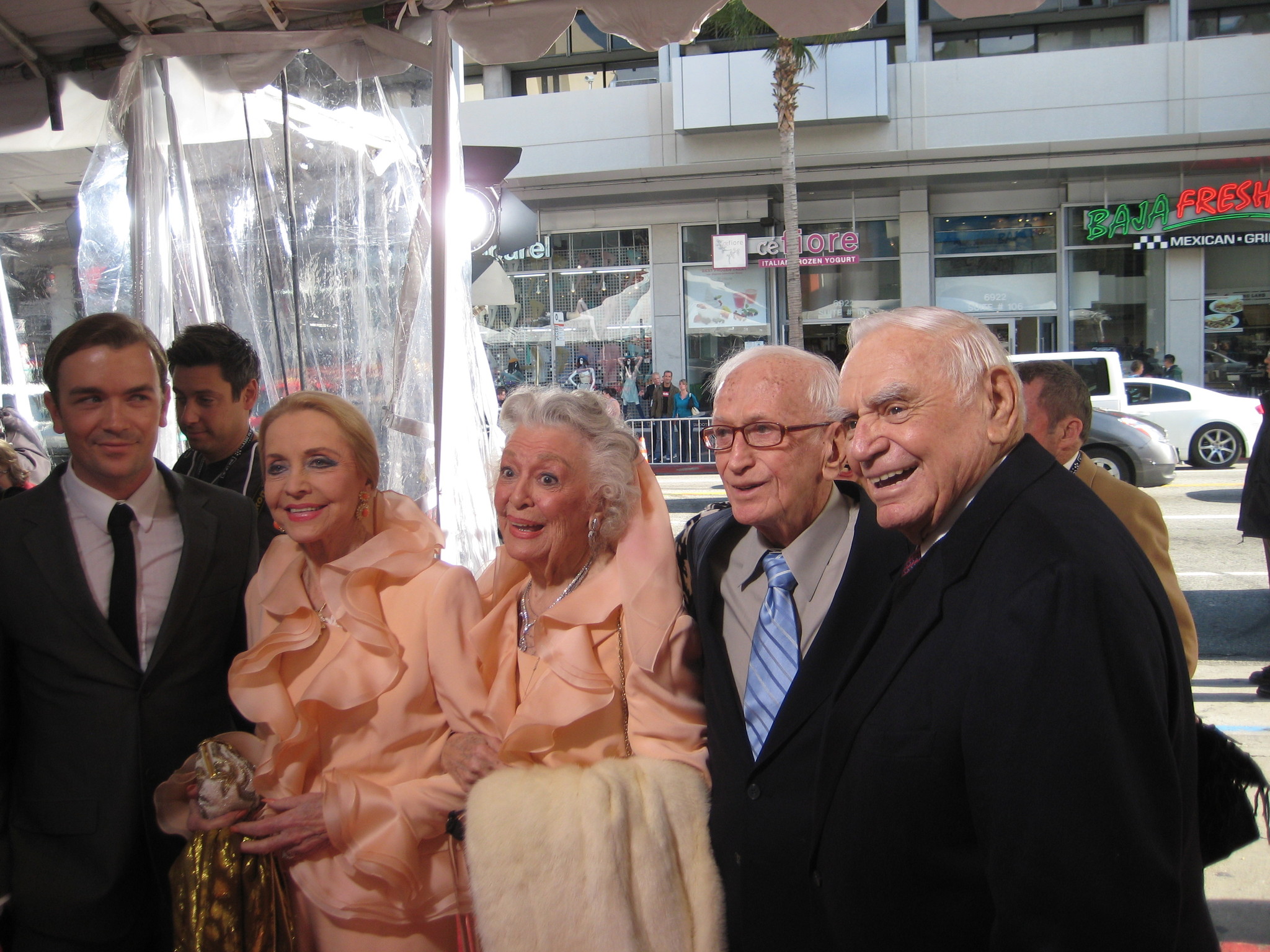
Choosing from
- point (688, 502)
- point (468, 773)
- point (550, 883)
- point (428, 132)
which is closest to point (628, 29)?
point (428, 132)

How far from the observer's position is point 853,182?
771 inches

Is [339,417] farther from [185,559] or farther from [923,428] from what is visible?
[923,428]

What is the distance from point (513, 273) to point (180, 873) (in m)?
20.3

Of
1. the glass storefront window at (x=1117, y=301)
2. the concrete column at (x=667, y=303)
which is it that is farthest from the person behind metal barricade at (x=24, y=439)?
the glass storefront window at (x=1117, y=301)

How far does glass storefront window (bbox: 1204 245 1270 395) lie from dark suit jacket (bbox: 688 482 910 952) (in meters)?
20.8

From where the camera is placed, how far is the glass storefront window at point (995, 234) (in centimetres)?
1973

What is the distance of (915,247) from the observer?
19703mm

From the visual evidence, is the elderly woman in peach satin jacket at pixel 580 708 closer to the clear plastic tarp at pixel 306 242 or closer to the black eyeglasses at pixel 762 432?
the black eyeglasses at pixel 762 432

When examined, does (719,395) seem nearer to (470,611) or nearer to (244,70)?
(470,611)

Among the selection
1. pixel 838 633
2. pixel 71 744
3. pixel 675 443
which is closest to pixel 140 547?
pixel 71 744

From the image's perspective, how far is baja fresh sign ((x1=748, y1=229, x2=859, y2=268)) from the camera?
1995cm

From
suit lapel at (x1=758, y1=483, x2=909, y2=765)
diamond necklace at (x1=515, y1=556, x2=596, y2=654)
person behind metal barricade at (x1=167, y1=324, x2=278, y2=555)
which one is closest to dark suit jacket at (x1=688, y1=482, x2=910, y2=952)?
suit lapel at (x1=758, y1=483, x2=909, y2=765)

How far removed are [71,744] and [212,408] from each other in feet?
4.02

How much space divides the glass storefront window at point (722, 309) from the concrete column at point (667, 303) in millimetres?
219
